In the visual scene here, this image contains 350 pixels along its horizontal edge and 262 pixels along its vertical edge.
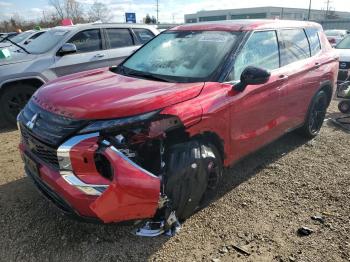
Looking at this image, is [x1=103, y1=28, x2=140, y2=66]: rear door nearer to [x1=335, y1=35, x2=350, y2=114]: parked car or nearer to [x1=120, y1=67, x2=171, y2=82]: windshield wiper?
[x1=120, y1=67, x2=171, y2=82]: windshield wiper

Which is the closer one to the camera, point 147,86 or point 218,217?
point 147,86

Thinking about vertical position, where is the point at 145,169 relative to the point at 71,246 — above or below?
above

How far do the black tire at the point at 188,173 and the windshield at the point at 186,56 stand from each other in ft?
2.38

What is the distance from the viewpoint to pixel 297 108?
186 inches

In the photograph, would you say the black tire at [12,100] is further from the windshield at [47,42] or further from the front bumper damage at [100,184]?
the front bumper damage at [100,184]

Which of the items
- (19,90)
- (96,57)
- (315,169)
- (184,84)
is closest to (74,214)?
(184,84)

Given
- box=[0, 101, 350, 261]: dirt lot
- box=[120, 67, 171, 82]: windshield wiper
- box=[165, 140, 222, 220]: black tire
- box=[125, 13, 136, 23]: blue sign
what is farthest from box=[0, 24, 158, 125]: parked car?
box=[125, 13, 136, 23]: blue sign

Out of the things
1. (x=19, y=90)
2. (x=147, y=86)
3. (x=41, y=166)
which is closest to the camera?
(x=41, y=166)

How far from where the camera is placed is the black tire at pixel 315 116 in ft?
17.1

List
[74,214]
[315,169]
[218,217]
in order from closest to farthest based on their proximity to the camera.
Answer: [74,214]
[218,217]
[315,169]

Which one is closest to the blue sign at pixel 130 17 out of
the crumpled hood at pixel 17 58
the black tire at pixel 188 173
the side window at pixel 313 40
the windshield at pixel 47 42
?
the windshield at pixel 47 42

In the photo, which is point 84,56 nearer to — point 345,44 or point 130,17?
point 345,44

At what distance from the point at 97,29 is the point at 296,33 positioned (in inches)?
160

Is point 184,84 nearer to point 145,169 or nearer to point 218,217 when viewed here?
point 145,169
